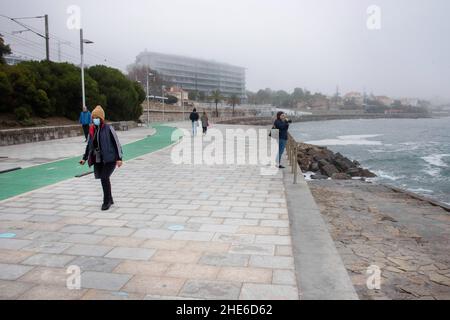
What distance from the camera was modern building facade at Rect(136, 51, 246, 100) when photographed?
122m

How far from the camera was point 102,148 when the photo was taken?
6566mm

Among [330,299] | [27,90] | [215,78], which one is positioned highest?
[215,78]

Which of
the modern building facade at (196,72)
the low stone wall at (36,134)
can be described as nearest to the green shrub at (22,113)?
the low stone wall at (36,134)

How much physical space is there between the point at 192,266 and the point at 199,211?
7.90 ft

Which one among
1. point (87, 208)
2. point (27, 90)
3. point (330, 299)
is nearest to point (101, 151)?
point (87, 208)

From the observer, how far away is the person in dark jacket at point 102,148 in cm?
657

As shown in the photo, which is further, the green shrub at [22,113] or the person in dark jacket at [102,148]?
the green shrub at [22,113]

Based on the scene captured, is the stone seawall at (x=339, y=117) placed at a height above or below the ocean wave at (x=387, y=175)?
above

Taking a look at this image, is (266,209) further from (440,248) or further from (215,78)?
(215,78)

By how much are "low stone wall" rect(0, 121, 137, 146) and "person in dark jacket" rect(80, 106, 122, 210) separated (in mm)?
11359

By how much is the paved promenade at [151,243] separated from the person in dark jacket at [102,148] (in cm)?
67

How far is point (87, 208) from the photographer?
22.4ft

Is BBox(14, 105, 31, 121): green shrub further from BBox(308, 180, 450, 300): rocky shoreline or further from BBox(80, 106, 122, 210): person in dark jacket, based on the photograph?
BBox(308, 180, 450, 300): rocky shoreline

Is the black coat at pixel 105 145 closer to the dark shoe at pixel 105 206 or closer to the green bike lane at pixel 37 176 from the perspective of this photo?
the dark shoe at pixel 105 206
